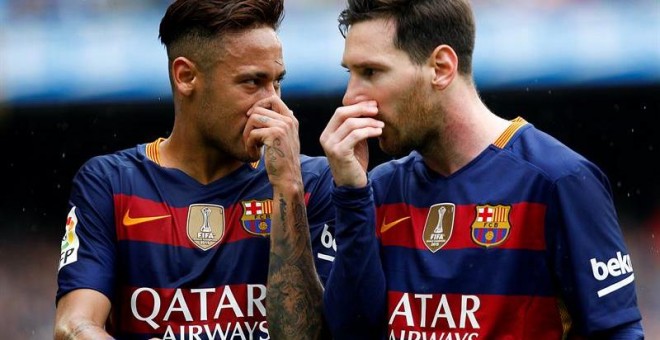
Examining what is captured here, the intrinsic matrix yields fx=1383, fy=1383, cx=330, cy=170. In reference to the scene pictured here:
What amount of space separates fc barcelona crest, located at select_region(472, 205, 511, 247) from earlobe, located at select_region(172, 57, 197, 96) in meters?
1.36

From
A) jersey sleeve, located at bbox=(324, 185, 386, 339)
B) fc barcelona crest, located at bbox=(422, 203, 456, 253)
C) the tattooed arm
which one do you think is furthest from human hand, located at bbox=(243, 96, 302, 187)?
fc barcelona crest, located at bbox=(422, 203, 456, 253)

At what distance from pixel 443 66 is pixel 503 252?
69cm

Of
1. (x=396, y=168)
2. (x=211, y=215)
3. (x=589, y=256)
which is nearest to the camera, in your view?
(x=589, y=256)

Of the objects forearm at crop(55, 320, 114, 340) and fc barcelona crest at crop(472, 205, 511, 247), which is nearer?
fc barcelona crest at crop(472, 205, 511, 247)

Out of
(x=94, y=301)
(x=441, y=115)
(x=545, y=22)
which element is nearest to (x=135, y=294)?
(x=94, y=301)

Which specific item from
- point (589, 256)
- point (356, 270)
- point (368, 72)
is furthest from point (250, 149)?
point (589, 256)

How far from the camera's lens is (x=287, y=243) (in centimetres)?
507

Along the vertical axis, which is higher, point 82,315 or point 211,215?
point 211,215

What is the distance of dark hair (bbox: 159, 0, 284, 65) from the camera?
210 inches

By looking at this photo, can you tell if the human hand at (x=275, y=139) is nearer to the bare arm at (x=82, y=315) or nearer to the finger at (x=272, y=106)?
the finger at (x=272, y=106)

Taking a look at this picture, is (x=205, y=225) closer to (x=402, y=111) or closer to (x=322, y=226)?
(x=322, y=226)

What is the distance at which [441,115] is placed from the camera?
483 centimetres

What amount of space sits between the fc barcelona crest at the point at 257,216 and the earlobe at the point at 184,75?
1.75 ft

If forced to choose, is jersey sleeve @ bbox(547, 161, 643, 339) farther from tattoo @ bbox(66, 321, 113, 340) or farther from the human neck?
tattoo @ bbox(66, 321, 113, 340)
